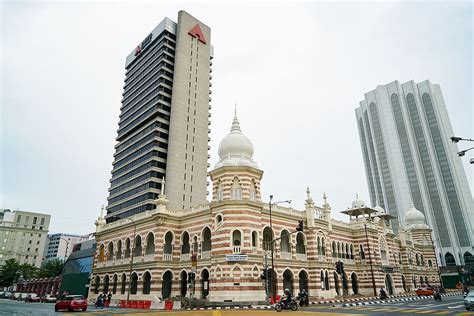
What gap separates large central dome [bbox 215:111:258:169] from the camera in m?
36.7

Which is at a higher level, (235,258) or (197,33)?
(197,33)

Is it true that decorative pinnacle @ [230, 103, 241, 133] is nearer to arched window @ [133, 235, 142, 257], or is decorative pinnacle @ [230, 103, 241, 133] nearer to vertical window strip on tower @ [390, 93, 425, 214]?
arched window @ [133, 235, 142, 257]

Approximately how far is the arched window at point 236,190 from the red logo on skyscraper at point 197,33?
57.4 metres

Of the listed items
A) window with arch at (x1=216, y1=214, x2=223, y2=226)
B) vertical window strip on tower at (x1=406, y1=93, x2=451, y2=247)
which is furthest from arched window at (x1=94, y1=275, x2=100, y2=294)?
vertical window strip on tower at (x1=406, y1=93, x2=451, y2=247)

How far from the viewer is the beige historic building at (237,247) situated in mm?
32156

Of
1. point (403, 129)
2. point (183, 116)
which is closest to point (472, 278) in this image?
point (403, 129)

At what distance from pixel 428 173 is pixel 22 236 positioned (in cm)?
12962

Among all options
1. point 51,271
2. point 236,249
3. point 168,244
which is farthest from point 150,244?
point 51,271

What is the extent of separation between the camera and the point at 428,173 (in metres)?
115

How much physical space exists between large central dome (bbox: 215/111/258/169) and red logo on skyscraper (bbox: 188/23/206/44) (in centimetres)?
5179

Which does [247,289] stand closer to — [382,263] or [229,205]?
[229,205]

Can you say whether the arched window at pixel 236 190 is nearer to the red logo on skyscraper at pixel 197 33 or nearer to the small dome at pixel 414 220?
the small dome at pixel 414 220

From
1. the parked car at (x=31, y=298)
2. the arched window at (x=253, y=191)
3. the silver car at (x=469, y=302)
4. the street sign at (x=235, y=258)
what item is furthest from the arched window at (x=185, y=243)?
the silver car at (x=469, y=302)

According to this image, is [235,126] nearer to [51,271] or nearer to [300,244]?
[300,244]
